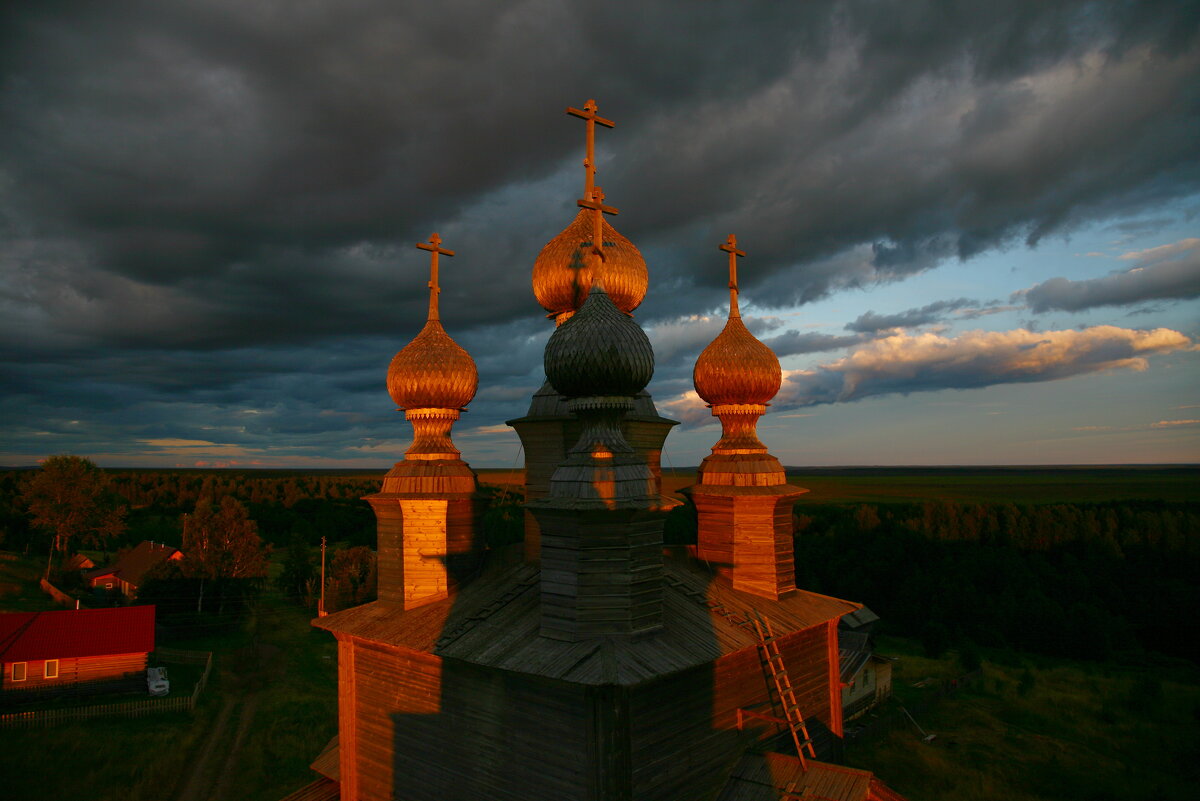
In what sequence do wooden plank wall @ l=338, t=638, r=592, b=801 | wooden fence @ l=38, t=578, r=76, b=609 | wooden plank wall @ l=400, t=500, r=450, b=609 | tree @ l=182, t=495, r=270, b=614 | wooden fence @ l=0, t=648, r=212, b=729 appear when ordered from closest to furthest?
wooden plank wall @ l=338, t=638, r=592, b=801 → wooden plank wall @ l=400, t=500, r=450, b=609 → wooden fence @ l=0, t=648, r=212, b=729 → wooden fence @ l=38, t=578, r=76, b=609 → tree @ l=182, t=495, r=270, b=614

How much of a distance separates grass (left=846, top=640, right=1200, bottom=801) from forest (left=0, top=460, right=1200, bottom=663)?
3.83 meters

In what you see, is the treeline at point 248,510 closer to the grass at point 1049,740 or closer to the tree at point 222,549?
the tree at point 222,549

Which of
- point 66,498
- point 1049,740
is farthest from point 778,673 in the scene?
point 66,498

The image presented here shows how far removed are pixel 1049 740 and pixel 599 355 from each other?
2309 centimetres

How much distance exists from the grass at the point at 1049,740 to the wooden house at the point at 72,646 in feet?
90.7

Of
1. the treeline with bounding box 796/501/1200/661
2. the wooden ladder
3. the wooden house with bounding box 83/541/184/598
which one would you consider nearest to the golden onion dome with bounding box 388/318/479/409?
the wooden ladder

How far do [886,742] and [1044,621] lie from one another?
763 inches

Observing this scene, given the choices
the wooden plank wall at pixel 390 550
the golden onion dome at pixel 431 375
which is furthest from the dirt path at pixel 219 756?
the golden onion dome at pixel 431 375

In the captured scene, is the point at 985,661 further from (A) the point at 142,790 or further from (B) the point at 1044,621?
(A) the point at 142,790

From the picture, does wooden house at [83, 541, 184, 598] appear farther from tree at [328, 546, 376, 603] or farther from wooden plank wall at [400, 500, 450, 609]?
wooden plank wall at [400, 500, 450, 609]

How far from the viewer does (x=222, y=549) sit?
127ft

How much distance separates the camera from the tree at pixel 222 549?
123 feet

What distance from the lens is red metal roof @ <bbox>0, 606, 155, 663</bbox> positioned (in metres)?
24.3

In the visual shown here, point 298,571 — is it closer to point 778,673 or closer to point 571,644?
point 571,644
